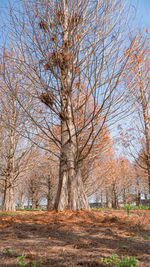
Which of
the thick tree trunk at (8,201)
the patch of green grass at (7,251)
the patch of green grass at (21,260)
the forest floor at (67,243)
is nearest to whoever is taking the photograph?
the patch of green grass at (21,260)

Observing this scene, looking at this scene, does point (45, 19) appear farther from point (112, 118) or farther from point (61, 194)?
point (61, 194)

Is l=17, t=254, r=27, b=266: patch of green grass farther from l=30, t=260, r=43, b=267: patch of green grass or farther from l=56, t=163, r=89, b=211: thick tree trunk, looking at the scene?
l=56, t=163, r=89, b=211: thick tree trunk

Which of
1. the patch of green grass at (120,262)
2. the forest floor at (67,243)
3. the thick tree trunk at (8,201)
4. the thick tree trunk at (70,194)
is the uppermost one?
the thick tree trunk at (70,194)

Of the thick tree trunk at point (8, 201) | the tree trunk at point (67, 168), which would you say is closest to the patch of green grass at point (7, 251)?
the tree trunk at point (67, 168)

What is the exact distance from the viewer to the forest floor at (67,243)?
185 centimetres

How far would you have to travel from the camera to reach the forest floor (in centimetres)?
185

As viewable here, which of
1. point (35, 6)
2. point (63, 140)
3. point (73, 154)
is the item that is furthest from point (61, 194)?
point (35, 6)

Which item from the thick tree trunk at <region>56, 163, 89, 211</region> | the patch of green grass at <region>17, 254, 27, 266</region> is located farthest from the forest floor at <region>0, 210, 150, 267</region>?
the thick tree trunk at <region>56, 163, 89, 211</region>

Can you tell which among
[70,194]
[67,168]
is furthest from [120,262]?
[67,168]

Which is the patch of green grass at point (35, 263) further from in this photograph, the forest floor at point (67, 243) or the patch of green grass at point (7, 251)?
the patch of green grass at point (7, 251)

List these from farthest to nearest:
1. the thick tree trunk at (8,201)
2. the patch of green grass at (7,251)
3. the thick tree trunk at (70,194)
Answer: the thick tree trunk at (8,201) < the thick tree trunk at (70,194) < the patch of green grass at (7,251)

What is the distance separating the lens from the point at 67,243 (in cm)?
254

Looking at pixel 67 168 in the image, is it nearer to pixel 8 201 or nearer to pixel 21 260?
pixel 21 260

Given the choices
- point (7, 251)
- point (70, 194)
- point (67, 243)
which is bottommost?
point (67, 243)
